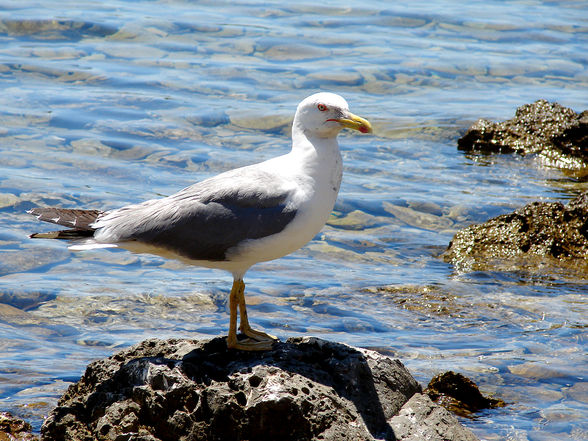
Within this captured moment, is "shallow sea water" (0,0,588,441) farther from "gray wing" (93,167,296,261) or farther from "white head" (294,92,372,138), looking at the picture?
"white head" (294,92,372,138)

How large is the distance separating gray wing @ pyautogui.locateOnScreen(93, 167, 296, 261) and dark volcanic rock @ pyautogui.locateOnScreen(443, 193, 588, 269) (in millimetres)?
4438

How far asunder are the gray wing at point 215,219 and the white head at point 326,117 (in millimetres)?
421

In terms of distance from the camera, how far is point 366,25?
20.3 metres

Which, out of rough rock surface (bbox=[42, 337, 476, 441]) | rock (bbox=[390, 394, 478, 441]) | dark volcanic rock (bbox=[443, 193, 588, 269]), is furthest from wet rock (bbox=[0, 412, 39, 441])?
dark volcanic rock (bbox=[443, 193, 588, 269])

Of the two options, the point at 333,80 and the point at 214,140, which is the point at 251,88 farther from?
the point at 214,140

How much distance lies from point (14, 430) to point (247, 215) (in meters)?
2.03

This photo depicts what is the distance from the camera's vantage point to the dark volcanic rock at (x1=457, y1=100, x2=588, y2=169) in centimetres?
1330

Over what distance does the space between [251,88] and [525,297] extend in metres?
8.59

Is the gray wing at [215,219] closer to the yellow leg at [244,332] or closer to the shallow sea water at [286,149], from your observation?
the yellow leg at [244,332]

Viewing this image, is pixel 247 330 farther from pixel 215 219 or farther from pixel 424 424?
pixel 424 424

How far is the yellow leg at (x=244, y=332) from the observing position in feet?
17.9

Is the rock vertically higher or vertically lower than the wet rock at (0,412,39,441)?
higher

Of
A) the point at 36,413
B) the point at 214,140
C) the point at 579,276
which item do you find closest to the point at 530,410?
the point at 579,276

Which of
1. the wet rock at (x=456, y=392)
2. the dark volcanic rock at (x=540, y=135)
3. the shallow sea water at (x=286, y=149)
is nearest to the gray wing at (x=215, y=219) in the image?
the shallow sea water at (x=286, y=149)
